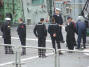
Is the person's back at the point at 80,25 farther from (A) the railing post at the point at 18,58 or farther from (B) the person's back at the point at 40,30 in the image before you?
(A) the railing post at the point at 18,58

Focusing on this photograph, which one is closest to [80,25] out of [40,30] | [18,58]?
[40,30]

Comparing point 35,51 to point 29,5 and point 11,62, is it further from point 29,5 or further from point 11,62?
point 29,5

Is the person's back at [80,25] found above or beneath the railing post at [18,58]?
above

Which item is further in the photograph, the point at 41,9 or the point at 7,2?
the point at 7,2


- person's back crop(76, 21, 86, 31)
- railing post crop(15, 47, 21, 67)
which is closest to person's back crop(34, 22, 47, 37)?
person's back crop(76, 21, 86, 31)

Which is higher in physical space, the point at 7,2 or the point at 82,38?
the point at 7,2

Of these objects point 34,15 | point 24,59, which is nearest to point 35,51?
point 24,59

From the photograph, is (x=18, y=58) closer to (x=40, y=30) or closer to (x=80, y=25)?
(x=40, y=30)

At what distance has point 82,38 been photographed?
15688 mm

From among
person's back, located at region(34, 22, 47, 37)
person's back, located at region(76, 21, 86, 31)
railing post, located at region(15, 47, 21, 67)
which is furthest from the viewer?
person's back, located at region(76, 21, 86, 31)

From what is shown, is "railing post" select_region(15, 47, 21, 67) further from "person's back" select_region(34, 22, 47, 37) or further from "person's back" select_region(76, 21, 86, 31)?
"person's back" select_region(76, 21, 86, 31)

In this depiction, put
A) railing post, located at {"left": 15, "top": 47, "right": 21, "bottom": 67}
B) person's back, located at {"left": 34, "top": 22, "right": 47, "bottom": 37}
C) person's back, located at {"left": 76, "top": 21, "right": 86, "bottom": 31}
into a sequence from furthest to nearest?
person's back, located at {"left": 76, "top": 21, "right": 86, "bottom": 31}, person's back, located at {"left": 34, "top": 22, "right": 47, "bottom": 37}, railing post, located at {"left": 15, "top": 47, "right": 21, "bottom": 67}

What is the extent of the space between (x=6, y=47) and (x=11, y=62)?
0.46 m

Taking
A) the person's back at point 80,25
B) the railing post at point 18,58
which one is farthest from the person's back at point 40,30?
the railing post at point 18,58
